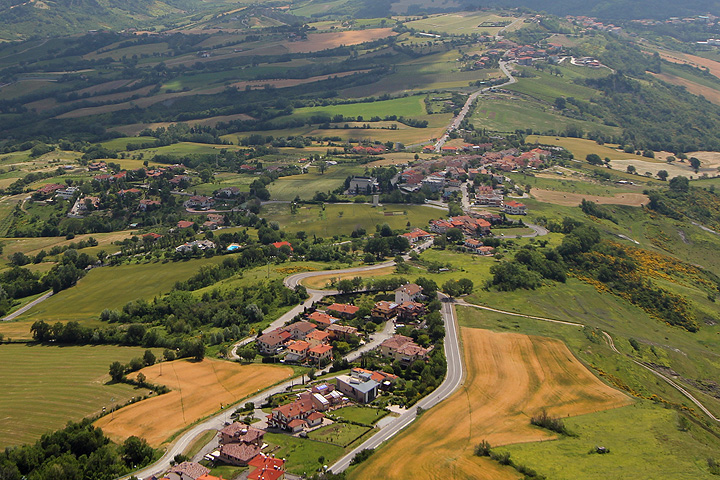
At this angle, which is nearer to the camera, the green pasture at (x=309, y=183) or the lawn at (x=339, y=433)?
the lawn at (x=339, y=433)

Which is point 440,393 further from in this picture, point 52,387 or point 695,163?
point 695,163

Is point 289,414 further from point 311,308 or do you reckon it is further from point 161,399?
point 311,308

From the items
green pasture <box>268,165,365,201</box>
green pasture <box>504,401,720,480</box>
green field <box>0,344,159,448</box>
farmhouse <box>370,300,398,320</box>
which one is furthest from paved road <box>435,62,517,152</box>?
green pasture <box>504,401,720,480</box>

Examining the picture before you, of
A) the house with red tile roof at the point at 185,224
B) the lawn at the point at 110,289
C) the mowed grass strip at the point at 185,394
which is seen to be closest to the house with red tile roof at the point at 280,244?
the lawn at the point at 110,289

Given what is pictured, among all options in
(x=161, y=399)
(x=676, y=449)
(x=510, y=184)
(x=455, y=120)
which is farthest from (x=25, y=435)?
(x=455, y=120)

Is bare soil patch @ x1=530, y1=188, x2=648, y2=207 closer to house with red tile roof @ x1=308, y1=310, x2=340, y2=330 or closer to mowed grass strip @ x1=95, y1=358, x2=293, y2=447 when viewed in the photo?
house with red tile roof @ x1=308, y1=310, x2=340, y2=330

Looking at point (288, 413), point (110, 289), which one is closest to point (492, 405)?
point (288, 413)

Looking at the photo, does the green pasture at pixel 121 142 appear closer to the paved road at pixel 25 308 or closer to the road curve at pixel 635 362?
the paved road at pixel 25 308
